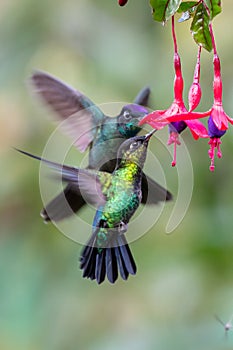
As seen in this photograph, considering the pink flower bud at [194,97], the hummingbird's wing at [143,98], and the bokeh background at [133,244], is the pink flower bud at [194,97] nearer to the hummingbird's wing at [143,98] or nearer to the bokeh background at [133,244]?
the hummingbird's wing at [143,98]

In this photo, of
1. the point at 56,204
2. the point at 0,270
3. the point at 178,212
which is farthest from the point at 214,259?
the point at 56,204

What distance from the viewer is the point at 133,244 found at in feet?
7.30

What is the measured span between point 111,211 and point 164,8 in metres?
0.38

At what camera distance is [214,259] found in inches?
83.4

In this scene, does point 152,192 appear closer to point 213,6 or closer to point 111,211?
point 111,211

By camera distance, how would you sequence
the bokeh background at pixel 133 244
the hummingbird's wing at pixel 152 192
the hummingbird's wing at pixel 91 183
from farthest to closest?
the bokeh background at pixel 133 244 < the hummingbird's wing at pixel 152 192 < the hummingbird's wing at pixel 91 183

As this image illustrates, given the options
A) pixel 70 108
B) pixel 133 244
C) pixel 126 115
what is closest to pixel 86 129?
pixel 70 108

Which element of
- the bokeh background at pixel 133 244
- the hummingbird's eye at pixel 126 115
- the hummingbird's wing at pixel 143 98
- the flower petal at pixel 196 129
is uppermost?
the flower petal at pixel 196 129

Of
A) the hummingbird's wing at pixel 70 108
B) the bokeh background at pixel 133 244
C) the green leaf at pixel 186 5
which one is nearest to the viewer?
the green leaf at pixel 186 5

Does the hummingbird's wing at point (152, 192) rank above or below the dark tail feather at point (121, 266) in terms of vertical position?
above

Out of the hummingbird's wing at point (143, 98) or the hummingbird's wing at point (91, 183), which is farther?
the hummingbird's wing at point (143, 98)

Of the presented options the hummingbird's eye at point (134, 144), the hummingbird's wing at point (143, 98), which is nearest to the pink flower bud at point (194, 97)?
the hummingbird's eye at point (134, 144)

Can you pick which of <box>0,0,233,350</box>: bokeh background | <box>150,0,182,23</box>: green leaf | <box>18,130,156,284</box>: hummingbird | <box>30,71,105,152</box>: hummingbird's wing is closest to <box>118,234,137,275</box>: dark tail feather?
<box>18,130,156,284</box>: hummingbird

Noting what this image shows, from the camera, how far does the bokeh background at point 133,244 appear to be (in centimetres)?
212
